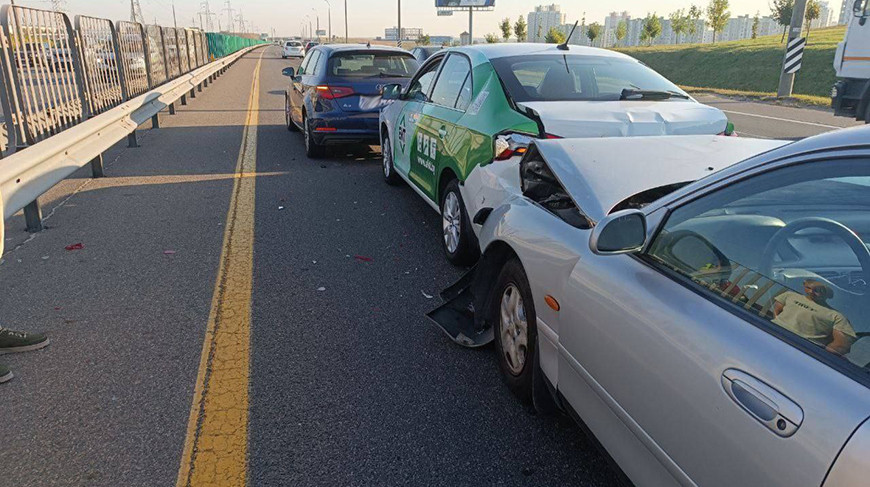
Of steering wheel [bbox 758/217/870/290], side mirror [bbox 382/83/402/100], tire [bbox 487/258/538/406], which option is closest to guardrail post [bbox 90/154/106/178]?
side mirror [bbox 382/83/402/100]

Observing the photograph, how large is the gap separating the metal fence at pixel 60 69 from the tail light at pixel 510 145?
15.5 ft

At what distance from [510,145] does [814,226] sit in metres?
2.48

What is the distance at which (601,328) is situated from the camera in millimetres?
2312

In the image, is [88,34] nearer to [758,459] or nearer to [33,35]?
[33,35]

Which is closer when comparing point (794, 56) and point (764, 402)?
point (764, 402)

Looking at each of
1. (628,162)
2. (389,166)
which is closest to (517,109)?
(628,162)

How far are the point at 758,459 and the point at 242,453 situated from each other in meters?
2.12

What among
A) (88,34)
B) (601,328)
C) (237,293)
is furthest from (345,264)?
(88,34)

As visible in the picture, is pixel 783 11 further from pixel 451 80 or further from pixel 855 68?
pixel 451 80

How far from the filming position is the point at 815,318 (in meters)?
1.71

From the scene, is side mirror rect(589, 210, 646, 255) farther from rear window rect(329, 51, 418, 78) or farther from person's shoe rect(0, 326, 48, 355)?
rear window rect(329, 51, 418, 78)

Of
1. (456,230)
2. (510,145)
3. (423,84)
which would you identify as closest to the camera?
(510,145)

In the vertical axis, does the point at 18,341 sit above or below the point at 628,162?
below

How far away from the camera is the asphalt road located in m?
2.86
